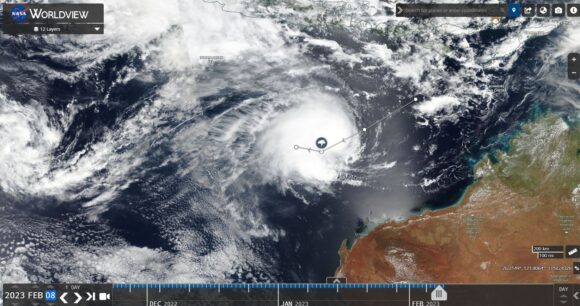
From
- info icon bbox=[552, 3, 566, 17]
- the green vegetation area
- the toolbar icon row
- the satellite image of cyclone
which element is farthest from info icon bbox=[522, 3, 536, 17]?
the green vegetation area

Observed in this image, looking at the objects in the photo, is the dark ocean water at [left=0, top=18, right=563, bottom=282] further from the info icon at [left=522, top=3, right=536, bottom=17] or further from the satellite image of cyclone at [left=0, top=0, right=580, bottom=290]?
the info icon at [left=522, top=3, right=536, bottom=17]

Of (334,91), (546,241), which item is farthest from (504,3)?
(546,241)

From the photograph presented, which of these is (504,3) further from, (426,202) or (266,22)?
(266,22)

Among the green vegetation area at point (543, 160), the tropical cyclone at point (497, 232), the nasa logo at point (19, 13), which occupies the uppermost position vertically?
the nasa logo at point (19, 13)

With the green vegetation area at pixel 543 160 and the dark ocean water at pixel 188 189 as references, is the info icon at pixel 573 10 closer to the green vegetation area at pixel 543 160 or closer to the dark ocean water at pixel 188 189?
the dark ocean water at pixel 188 189

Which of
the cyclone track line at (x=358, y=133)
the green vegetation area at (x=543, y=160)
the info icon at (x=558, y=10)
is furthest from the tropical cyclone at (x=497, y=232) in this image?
the info icon at (x=558, y=10)

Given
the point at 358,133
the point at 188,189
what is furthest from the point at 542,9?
the point at 188,189

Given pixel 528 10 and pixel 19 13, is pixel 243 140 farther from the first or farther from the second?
pixel 528 10
